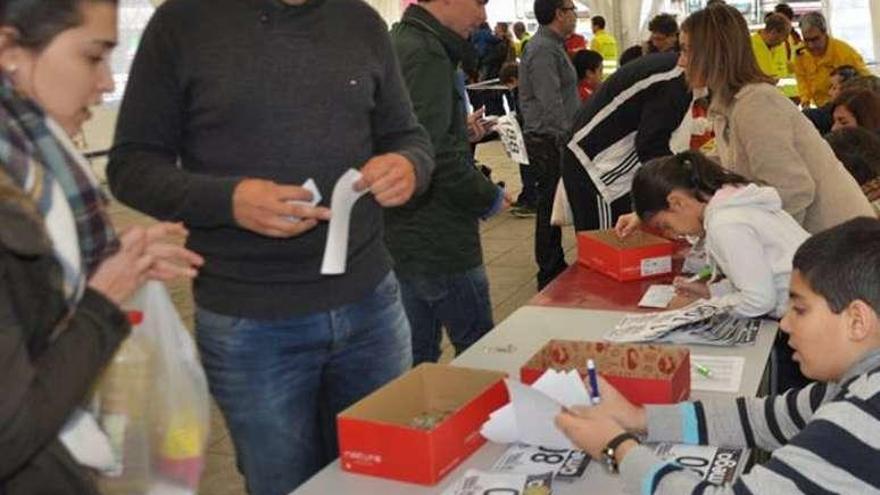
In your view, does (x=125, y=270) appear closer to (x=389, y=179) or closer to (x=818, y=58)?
(x=389, y=179)

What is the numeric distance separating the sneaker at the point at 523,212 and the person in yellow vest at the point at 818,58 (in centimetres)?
218

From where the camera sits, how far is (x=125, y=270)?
4.15ft

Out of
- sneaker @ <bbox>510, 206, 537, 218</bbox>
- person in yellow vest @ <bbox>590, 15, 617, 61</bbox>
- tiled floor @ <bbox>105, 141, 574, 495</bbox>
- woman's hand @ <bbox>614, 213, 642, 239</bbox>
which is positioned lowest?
sneaker @ <bbox>510, 206, 537, 218</bbox>

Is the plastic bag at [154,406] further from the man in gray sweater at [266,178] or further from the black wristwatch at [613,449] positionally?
the black wristwatch at [613,449]

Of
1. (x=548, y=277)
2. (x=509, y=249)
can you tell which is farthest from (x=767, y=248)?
(x=509, y=249)

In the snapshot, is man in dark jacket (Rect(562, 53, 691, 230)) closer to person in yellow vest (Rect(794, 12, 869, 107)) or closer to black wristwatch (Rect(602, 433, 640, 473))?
black wristwatch (Rect(602, 433, 640, 473))

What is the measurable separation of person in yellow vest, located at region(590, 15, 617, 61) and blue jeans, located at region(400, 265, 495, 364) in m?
8.61

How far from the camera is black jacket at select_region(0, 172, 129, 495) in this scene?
100 cm

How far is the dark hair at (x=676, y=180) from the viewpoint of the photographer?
2.77 metres

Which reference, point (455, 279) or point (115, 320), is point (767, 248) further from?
point (115, 320)

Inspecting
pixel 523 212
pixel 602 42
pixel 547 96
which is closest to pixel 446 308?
pixel 547 96

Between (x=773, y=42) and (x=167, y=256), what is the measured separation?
826cm

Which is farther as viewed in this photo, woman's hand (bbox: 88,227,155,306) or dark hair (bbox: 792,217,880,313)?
dark hair (bbox: 792,217,880,313)

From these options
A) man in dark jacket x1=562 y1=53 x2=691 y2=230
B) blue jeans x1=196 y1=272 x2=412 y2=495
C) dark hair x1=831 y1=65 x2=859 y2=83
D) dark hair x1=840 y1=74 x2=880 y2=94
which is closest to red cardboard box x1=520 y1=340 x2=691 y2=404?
blue jeans x1=196 y1=272 x2=412 y2=495
